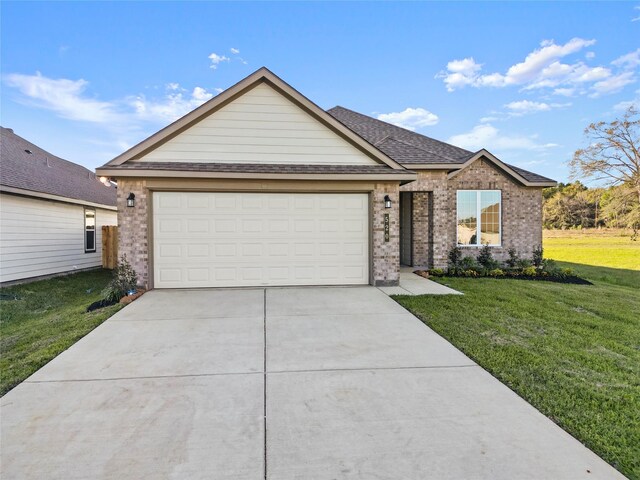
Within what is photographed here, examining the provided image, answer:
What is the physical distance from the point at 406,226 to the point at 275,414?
422 inches

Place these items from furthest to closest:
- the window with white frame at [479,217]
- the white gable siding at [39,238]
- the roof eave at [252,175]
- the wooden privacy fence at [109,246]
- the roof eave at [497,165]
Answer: the wooden privacy fence at [109,246]
the window with white frame at [479,217]
the roof eave at [497,165]
the white gable siding at [39,238]
the roof eave at [252,175]

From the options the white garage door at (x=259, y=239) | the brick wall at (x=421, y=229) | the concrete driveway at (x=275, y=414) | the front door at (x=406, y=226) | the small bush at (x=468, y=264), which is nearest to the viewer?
the concrete driveway at (x=275, y=414)

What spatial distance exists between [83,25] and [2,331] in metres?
10.9

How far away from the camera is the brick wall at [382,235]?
336 inches

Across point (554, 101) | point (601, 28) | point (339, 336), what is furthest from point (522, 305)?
point (554, 101)

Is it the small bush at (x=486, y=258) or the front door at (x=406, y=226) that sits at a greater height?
the front door at (x=406, y=226)

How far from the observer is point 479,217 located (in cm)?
1223

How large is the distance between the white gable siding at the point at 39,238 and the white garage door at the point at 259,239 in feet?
17.5

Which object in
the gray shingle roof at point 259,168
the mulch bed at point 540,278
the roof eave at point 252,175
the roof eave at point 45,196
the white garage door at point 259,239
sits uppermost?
the gray shingle roof at point 259,168

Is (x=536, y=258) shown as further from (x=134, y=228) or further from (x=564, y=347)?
(x=134, y=228)

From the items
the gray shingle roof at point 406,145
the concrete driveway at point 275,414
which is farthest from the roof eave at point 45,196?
the gray shingle roof at point 406,145

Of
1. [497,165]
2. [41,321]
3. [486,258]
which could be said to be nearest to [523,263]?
[486,258]

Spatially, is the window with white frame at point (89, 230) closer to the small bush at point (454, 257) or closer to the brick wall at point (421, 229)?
the brick wall at point (421, 229)

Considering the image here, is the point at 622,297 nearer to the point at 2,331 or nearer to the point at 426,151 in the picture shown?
the point at 426,151
